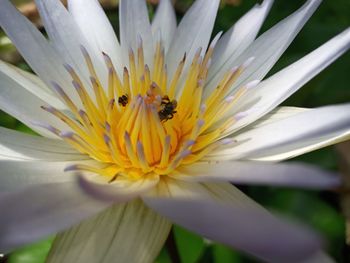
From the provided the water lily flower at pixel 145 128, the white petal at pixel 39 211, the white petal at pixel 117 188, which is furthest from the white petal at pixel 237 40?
the white petal at pixel 39 211

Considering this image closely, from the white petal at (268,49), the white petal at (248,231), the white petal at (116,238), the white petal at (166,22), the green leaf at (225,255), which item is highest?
the white petal at (166,22)

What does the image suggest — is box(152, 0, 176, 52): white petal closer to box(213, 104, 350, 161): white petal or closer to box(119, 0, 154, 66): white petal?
box(119, 0, 154, 66): white petal

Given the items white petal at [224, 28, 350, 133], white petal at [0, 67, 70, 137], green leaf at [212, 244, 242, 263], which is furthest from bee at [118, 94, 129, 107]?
green leaf at [212, 244, 242, 263]

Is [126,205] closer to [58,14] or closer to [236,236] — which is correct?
[236,236]

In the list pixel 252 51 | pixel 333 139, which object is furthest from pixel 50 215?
pixel 252 51

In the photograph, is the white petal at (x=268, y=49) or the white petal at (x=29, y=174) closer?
the white petal at (x=29, y=174)

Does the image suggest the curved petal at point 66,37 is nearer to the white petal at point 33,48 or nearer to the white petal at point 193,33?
the white petal at point 33,48

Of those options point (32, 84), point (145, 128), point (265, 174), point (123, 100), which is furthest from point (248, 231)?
point (32, 84)

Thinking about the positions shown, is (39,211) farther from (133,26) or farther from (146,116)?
(133,26)
